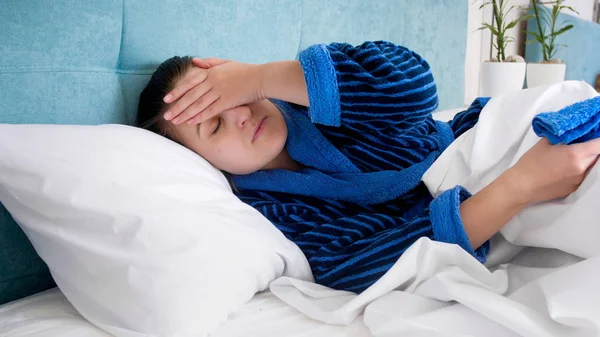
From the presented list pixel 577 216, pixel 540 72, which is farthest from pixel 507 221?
pixel 540 72

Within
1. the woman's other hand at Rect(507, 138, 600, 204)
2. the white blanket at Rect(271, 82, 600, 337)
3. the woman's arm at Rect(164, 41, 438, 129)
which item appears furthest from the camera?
the woman's arm at Rect(164, 41, 438, 129)

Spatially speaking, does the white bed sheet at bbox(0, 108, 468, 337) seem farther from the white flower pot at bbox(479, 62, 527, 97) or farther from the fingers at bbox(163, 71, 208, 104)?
the white flower pot at bbox(479, 62, 527, 97)

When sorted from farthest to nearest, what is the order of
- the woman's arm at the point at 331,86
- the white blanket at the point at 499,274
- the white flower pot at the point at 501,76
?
the white flower pot at the point at 501,76 → the woman's arm at the point at 331,86 → the white blanket at the point at 499,274

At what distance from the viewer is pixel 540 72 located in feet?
7.91

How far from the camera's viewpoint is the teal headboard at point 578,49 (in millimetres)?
2830

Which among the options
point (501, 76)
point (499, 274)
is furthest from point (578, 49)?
point (499, 274)

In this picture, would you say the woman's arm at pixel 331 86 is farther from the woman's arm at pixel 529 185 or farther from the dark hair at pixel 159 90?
the woman's arm at pixel 529 185

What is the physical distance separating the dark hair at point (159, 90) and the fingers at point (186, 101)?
0.03 m

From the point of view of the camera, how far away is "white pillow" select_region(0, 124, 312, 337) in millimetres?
614

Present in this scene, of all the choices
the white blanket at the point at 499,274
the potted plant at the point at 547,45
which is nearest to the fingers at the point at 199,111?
the white blanket at the point at 499,274

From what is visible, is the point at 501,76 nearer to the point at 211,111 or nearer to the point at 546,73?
the point at 546,73

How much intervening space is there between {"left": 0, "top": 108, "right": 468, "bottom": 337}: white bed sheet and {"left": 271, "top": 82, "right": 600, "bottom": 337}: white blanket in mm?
13

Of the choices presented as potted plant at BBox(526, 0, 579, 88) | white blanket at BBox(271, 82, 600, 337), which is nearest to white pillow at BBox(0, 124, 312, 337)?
white blanket at BBox(271, 82, 600, 337)

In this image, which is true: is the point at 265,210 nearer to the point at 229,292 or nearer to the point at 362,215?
the point at 362,215
